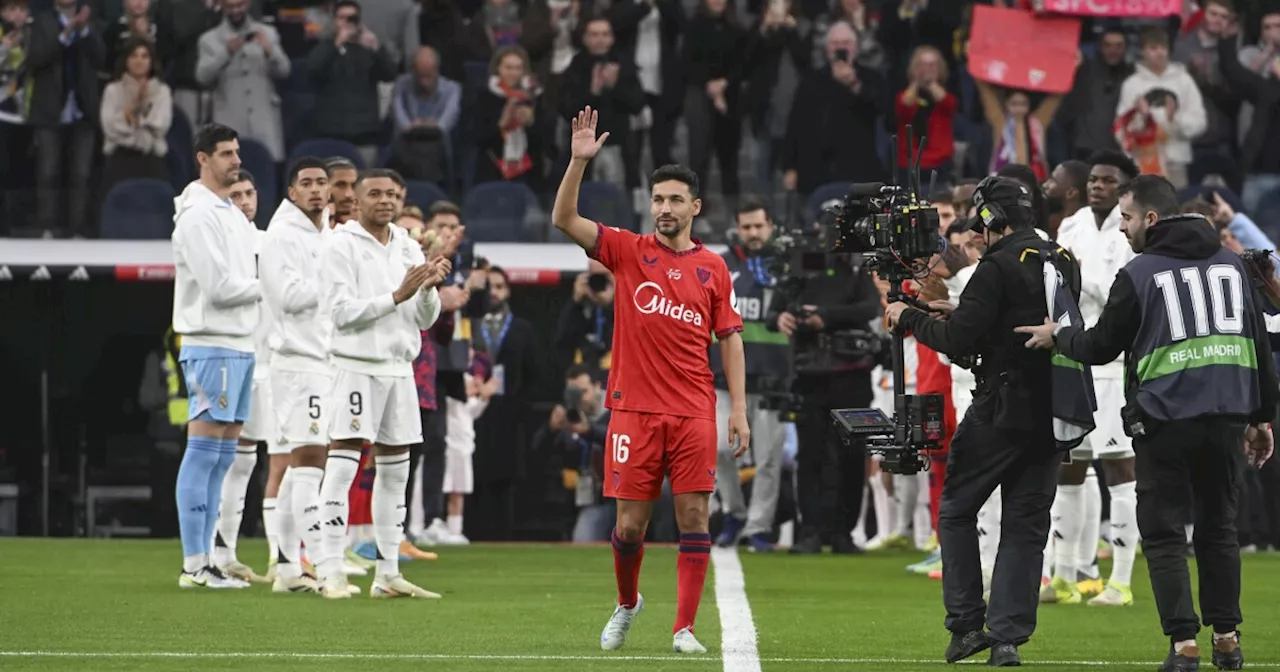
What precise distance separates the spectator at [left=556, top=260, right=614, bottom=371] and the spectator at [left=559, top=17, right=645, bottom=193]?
A: 2.27 metres

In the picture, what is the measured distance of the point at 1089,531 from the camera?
39.2 ft

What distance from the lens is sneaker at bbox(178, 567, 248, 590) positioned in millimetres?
11609

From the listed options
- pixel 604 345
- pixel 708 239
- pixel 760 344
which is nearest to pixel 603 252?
pixel 760 344

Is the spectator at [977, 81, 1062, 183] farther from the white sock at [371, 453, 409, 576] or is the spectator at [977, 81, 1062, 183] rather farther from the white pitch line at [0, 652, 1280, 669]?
the white pitch line at [0, 652, 1280, 669]

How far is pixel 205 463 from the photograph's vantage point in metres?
11.5

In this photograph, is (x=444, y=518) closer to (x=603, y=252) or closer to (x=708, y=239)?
(x=708, y=239)

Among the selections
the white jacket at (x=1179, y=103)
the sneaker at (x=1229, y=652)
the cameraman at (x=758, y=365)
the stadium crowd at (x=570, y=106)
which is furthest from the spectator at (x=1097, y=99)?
the sneaker at (x=1229, y=652)

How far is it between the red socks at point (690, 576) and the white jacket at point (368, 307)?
9.57 ft

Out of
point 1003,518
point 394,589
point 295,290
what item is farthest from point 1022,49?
point 1003,518

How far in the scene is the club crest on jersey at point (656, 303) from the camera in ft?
28.3

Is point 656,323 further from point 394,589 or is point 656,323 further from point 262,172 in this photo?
point 262,172

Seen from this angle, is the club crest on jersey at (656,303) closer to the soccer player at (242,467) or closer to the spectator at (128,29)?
the soccer player at (242,467)

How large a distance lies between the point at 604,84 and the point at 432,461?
16.7ft

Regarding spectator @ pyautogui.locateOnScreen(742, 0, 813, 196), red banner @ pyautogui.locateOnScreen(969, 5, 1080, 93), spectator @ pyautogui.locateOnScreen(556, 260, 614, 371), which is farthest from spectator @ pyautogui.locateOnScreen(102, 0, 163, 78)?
red banner @ pyautogui.locateOnScreen(969, 5, 1080, 93)
